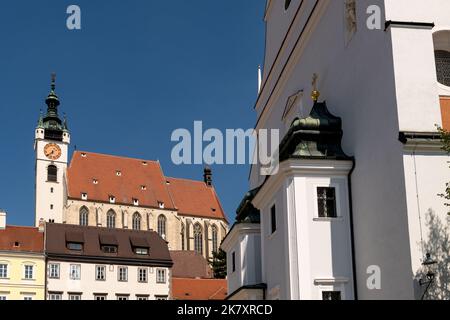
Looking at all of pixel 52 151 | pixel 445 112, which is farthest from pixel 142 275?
pixel 445 112

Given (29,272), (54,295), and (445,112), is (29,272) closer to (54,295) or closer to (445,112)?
(54,295)

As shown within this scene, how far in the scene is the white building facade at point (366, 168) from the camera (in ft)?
47.3

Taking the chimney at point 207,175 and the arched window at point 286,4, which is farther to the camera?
the chimney at point 207,175

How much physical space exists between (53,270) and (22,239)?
3357 millimetres

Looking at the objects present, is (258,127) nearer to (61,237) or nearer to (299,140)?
(299,140)

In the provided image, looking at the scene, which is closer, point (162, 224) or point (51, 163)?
point (51, 163)

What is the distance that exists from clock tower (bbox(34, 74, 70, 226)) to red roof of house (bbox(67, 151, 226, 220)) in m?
1.62

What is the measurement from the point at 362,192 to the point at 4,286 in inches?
1462

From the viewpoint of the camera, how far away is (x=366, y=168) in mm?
16391

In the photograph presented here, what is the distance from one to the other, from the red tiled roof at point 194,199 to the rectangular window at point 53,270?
41.2 metres

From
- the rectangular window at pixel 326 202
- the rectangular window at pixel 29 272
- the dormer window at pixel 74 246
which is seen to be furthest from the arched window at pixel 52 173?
the rectangular window at pixel 326 202

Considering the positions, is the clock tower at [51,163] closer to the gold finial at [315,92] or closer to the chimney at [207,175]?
the chimney at [207,175]
